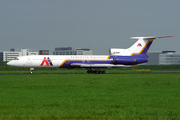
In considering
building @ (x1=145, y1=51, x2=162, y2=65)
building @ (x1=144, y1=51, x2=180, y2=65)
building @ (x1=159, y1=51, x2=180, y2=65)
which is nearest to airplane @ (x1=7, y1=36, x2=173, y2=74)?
building @ (x1=159, y1=51, x2=180, y2=65)

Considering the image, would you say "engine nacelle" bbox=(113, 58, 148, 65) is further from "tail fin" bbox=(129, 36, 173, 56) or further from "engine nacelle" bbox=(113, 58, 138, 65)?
"tail fin" bbox=(129, 36, 173, 56)

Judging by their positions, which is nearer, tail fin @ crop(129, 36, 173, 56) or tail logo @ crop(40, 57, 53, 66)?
tail logo @ crop(40, 57, 53, 66)

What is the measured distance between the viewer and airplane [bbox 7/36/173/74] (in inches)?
1965

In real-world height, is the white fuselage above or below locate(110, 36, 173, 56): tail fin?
below

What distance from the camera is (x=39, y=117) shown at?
36.0 feet

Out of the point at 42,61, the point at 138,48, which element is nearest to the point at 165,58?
the point at 138,48

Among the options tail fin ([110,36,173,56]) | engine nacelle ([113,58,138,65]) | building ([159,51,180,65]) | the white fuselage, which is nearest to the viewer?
the white fuselage

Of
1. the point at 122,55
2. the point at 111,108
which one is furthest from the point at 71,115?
the point at 122,55

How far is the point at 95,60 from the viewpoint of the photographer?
52.8 metres

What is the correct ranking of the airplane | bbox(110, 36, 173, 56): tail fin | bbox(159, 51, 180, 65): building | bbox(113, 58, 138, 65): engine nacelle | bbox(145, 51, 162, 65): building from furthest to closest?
bbox(145, 51, 162, 65): building
bbox(159, 51, 180, 65): building
bbox(110, 36, 173, 56): tail fin
bbox(113, 58, 138, 65): engine nacelle
the airplane

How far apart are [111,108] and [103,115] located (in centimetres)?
155

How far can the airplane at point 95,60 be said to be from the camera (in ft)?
164

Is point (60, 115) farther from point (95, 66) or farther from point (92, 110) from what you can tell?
point (95, 66)

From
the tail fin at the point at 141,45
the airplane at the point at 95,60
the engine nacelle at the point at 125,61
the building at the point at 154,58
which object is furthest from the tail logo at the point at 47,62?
the building at the point at 154,58
